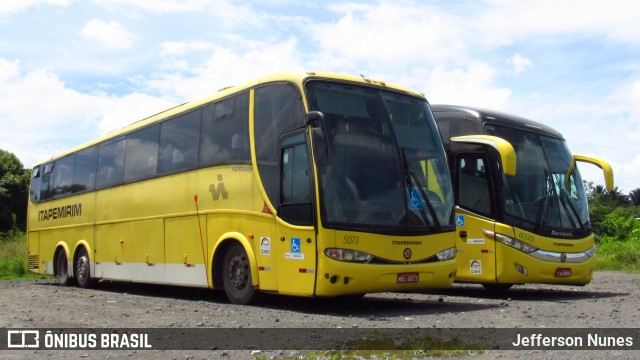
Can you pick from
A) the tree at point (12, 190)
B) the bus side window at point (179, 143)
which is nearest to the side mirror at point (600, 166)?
the bus side window at point (179, 143)

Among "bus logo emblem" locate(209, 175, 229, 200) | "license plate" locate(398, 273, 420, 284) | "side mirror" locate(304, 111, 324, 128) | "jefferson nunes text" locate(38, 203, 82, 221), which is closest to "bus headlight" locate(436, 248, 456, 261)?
"license plate" locate(398, 273, 420, 284)

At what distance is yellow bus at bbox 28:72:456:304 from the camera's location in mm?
9961

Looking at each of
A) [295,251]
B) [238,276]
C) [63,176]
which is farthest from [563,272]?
[63,176]

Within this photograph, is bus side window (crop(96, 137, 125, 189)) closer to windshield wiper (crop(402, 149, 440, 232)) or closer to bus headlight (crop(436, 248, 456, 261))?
windshield wiper (crop(402, 149, 440, 232))

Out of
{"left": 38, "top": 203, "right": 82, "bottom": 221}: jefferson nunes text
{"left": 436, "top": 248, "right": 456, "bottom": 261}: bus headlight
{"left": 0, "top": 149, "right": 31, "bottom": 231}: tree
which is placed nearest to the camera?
{"left": 436, "top": 248, "right": 456, "bottom": 261}: bus headlight

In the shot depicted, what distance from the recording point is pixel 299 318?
959 cm

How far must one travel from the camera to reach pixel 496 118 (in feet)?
45.0

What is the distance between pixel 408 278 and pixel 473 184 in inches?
139

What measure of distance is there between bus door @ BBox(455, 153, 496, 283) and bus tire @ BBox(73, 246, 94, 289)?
951 centimetres

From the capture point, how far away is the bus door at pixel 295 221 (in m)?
10.0

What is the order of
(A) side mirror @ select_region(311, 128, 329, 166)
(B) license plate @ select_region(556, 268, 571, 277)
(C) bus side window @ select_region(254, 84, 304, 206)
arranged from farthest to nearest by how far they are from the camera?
1. (B) license plate @ select_region(556, 268, 571, 277)
2. (C) bus side window @ select_region(254, 84, 304, 206)
3. (A) side mirror @ select_region(311, 128, 329, 166)

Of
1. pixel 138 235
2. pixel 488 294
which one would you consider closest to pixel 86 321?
pixel 138 235

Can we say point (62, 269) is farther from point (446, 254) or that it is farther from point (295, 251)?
point (446, 254)

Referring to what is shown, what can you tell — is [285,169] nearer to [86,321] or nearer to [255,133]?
[255,133]
